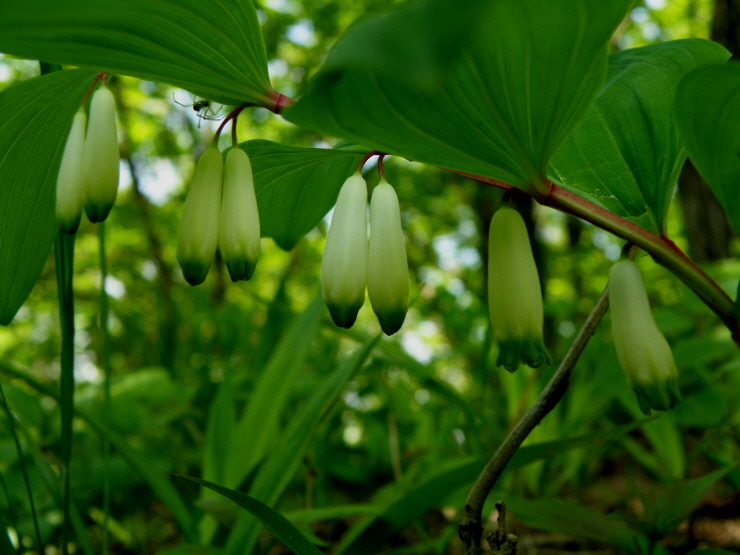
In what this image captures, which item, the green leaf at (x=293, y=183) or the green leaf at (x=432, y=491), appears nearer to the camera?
the green leaf at (x=293, y=183)

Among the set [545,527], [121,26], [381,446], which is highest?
[121,26]

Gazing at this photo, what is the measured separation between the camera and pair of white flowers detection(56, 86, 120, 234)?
0.51 meters

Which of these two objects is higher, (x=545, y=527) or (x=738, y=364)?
(x=738, y=364)

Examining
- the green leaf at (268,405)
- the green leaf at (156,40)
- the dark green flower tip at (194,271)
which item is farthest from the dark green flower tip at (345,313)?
the green leaf at (268,405)

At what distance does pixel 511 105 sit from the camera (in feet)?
1.51

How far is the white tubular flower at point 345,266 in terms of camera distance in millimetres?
506

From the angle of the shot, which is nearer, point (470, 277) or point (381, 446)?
point (381, 446)

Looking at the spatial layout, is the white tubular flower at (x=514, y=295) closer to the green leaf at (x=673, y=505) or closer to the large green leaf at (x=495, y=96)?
the large green leaf at (x=495, y=96)

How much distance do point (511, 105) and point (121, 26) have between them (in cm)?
32

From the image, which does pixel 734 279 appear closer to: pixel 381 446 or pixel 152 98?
pixel 381 446

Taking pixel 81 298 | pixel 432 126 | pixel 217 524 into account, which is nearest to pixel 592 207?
pixel 432 126

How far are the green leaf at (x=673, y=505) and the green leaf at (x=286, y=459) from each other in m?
0.49

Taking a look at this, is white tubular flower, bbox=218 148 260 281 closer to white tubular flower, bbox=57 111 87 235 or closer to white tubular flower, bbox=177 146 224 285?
white tubular flower, bbox=177 146 224 285

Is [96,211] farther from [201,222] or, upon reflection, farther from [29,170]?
[29,170]
